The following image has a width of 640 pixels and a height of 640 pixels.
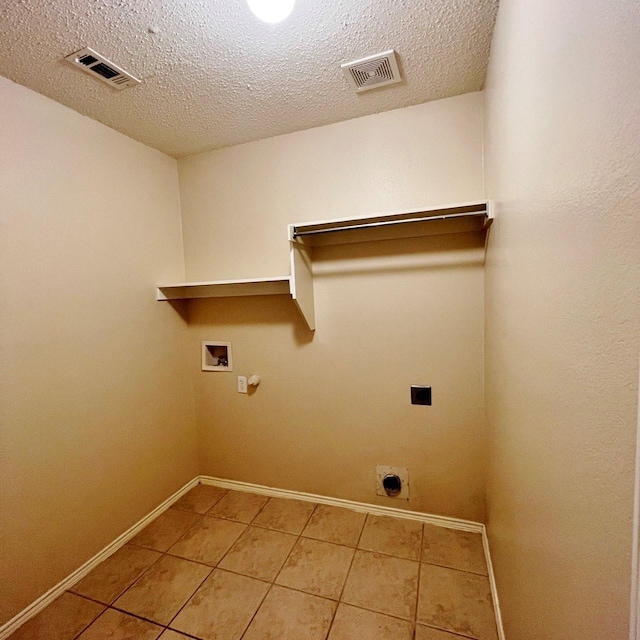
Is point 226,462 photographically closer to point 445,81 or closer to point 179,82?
point 179,82

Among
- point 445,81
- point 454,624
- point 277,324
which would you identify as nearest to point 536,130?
point 445,81

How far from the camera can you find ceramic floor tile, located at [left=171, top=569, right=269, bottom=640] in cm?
139

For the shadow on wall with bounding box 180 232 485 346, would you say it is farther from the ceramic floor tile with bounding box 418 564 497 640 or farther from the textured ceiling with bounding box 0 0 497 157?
the ceramic floor tile with bounding box 418 564 497 640

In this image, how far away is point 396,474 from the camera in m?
1.99

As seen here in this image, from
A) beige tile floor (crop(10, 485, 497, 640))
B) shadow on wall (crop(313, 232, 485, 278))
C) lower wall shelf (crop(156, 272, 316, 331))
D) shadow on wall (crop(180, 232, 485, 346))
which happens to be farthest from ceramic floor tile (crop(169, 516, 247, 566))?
shadow on wall (crop(313, 232, 485, 278))

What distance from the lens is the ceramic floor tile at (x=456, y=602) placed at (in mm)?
1354

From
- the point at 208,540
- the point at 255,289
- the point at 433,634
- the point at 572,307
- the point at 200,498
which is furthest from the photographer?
the point at 200,498

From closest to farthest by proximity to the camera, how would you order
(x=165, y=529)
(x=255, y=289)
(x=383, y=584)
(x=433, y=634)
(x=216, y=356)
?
1. (x=433, y=634)
2. (x=383, y=584)
3. (x=165, y=529)
4. (x=255, y=289)
5. (x=216, y=356)

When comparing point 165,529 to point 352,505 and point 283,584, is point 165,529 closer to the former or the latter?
point 283,584

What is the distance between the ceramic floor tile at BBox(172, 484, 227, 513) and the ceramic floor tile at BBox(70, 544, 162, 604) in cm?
38

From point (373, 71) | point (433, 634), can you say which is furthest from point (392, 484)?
point (373, 71)

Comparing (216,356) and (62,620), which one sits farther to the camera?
(216,356)

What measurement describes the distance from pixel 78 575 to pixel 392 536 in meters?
1.69

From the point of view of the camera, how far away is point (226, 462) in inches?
94.6
